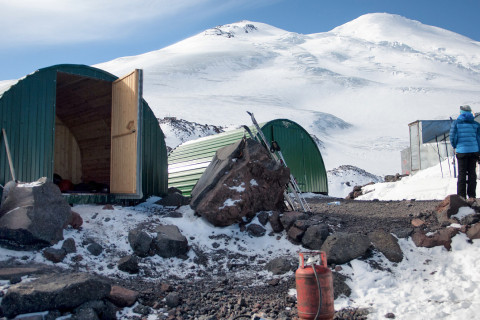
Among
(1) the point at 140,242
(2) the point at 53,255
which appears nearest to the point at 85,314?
(2) the point at 53,255

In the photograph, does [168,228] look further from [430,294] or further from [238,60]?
[238,60]

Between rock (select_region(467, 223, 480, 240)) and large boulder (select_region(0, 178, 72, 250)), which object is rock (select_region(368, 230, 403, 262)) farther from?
large boulder (select_region(0, 178, 72, 250))

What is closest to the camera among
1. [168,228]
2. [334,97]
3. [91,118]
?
[168,228]

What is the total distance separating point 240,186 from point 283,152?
8310 millimetres

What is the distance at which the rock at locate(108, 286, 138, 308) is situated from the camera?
16.5ft

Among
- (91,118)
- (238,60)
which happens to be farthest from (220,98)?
(91,118)

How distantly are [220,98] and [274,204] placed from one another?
49246 mm

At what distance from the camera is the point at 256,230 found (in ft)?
26.7

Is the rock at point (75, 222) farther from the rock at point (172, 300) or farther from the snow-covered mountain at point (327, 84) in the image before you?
the snow-covered mountain at point (327, 84)

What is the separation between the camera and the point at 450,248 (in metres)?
6.89

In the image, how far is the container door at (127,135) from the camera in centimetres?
924

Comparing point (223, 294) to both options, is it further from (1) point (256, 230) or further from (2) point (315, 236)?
(1) point (256, 230)

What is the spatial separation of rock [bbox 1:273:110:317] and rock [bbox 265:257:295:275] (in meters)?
2.80

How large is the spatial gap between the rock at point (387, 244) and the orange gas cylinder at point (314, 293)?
93.5 inches
